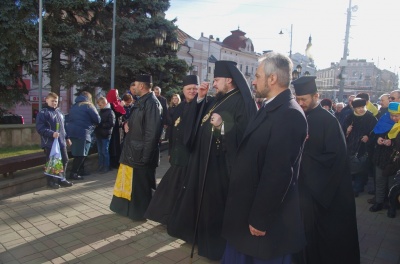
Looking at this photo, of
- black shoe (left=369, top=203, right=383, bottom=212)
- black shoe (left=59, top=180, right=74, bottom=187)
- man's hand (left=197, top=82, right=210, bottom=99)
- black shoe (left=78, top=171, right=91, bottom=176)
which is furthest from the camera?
black shoe (left=78, top=171, right=91, bottom=176)

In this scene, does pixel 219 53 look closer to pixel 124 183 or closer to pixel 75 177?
pixel 75 177

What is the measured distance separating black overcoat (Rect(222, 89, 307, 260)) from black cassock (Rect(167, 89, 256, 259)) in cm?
102

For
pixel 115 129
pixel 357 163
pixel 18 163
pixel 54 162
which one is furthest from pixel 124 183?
pixel 357 163

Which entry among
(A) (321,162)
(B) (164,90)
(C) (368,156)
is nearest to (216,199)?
(A) (321,162)

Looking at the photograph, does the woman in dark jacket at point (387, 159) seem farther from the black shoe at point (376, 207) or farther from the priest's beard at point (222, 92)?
the priest's beard at point (222, 92)

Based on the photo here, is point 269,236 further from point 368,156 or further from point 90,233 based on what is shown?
point 368,156

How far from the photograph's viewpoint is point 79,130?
6.77 m

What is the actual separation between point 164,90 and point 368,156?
999cm

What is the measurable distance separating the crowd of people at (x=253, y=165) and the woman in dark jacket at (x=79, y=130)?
0.02m

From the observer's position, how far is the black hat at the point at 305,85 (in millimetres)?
3576

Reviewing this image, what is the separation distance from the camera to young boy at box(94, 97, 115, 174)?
738cm

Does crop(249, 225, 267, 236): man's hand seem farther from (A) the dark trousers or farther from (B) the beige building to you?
(B) the beige building

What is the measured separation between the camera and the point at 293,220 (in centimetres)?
229

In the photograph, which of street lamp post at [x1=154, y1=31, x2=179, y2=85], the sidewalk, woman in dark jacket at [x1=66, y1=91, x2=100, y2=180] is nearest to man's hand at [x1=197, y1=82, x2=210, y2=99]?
the sidewalk
